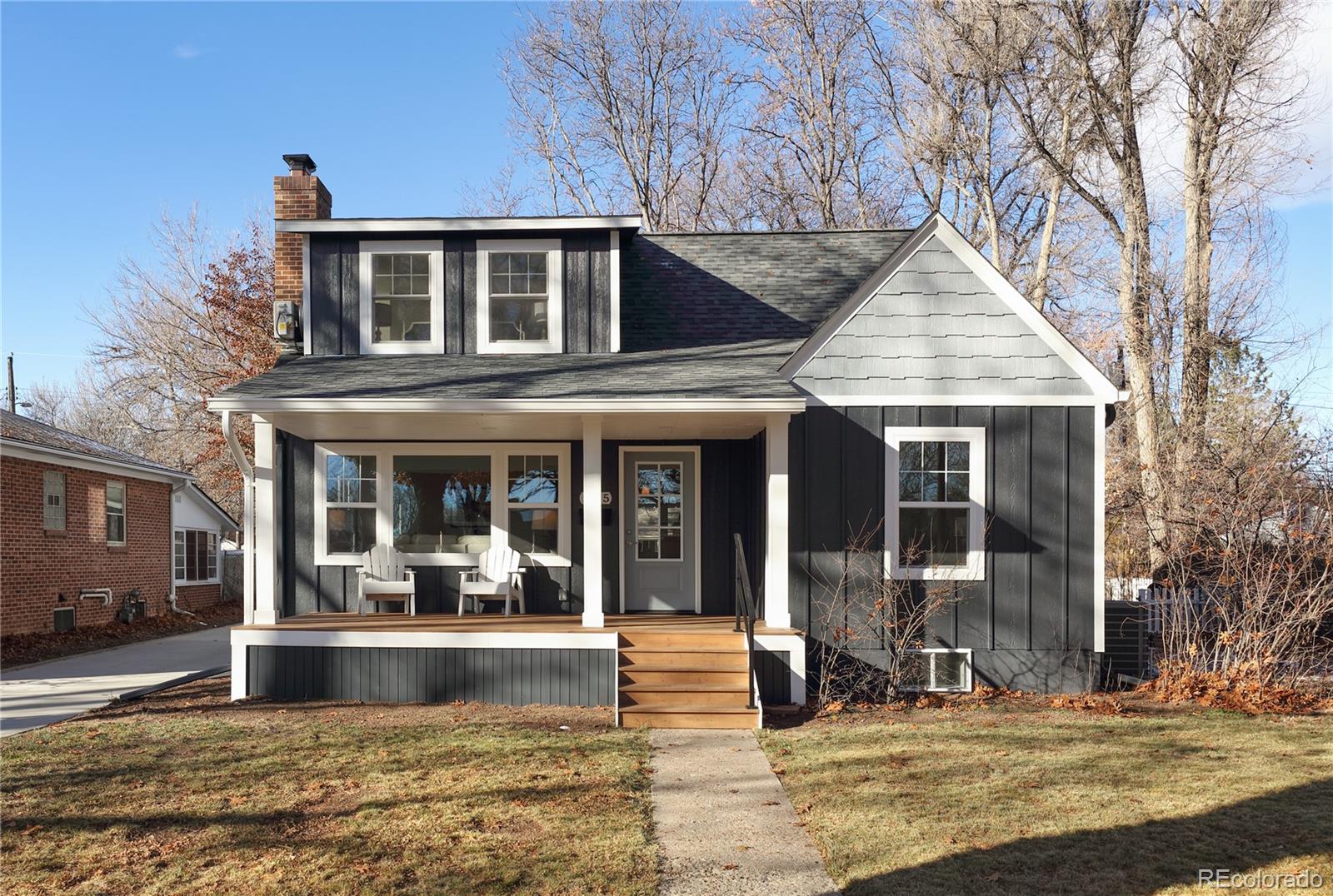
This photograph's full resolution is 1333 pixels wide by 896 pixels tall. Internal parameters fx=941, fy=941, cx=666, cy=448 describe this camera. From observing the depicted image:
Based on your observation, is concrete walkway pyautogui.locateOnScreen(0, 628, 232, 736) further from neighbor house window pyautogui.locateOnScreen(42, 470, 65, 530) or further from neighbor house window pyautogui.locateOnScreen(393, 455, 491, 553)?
neighbor house window pyautogui.locateOnScreen(393, 455, 491, 553)

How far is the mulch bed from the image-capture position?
13.4m

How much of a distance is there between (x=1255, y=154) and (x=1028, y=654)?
11689 millimetres

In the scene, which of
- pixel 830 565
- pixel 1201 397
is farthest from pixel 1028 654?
pixel 1201 397

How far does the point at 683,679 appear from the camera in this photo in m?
8.80

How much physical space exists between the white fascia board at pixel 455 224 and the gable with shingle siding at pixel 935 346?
3015 mm

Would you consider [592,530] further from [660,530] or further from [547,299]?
[547,299]

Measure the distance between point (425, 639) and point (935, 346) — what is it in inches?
232

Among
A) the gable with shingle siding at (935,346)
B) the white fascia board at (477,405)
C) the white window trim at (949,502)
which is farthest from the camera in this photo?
the gable with shingle siding at (935,346)

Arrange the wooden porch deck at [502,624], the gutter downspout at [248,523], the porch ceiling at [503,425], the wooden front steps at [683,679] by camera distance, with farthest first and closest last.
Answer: the gutter downspout at [248,523] < the wooden porch deck at [502,624] < the porch ceiling at [503,425] < the wooden front steps at [683,679]

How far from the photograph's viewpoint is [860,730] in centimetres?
804

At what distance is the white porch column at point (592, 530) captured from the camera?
9.40m

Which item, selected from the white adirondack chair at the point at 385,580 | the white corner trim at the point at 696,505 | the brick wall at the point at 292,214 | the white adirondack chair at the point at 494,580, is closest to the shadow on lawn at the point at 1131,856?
the white corner trim at the point at 696,505

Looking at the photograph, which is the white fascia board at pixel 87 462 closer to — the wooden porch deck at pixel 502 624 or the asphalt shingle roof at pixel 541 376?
the asphalt shingle roof at pixel 541 376

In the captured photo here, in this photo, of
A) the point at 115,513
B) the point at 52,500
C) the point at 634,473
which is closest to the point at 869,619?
the point at 634,473
